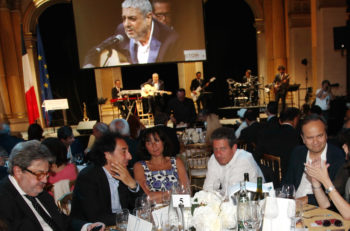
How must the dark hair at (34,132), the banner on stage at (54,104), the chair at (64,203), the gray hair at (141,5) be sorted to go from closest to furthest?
1. the chair at (64,203)
2. the dark hair at (34,132)
3. the banner on stage at (54,104)
4. the gray hair at (141,5)

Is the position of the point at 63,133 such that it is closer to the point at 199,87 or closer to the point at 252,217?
the point at 252,217

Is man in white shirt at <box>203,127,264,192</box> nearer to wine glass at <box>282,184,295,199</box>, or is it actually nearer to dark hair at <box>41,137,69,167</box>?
wine glass at <box>282,184,295,199</box>

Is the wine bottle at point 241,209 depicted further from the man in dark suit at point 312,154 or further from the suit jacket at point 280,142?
the suit jacket at point 280,142

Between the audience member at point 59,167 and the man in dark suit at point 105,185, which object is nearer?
the man in dark suit at point 105,185

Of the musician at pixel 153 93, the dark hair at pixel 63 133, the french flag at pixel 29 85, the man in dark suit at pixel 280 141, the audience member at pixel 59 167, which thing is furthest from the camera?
the musician at pixel 153 93

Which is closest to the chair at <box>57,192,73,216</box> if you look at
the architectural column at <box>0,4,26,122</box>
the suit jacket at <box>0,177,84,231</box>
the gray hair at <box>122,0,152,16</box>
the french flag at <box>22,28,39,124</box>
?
Answer: the suit jacket at <box>0,177,84,231</box>

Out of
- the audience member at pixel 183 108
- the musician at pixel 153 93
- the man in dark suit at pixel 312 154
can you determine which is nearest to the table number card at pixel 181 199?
the man in dark suit at pixel 312 154

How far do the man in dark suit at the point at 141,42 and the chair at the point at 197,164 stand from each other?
21.0 ft

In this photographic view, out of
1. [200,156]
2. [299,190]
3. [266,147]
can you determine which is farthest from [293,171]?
[200,156]

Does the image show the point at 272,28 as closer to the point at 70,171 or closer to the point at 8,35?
the point at 8,35

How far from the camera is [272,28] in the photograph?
1166 centimetres

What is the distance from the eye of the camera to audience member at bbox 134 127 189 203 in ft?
9.13

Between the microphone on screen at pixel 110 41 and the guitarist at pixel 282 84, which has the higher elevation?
the microphone on screen at pixel 110 41

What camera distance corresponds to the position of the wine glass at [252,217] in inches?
59.9
